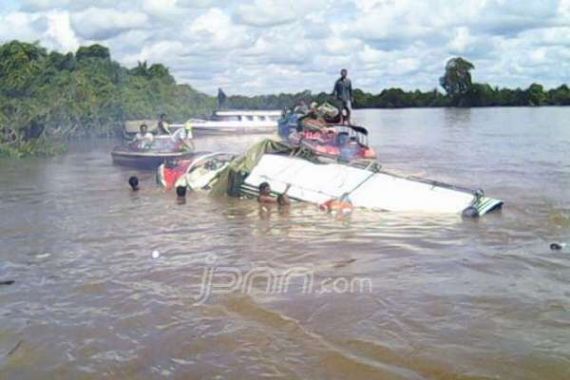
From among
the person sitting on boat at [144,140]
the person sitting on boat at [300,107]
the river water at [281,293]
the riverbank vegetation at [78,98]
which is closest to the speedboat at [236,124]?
the riverbank vegetation at [78,98]

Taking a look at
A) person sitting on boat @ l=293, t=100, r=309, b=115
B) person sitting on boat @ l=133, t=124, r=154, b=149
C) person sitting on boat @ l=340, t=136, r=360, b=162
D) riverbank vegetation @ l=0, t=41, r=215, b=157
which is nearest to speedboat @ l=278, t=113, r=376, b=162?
person sitting on boat @ l=340, t=136, r=360, b=162

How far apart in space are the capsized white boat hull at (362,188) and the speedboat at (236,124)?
34219mm

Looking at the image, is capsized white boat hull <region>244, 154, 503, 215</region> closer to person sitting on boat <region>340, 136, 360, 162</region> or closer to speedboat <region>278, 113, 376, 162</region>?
speedboat <region>278, 113, 376, 162</region>

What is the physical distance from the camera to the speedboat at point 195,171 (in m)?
19.7

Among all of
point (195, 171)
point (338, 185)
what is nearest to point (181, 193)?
point (195, 171)

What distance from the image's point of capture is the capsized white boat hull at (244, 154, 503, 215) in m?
14.9

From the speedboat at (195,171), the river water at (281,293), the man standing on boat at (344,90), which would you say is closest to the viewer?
the river water at (281,293)

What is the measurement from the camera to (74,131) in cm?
4662

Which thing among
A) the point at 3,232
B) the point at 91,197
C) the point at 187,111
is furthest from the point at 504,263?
the point at 187,111

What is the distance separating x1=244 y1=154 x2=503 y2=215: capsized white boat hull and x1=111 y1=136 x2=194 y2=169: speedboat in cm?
934

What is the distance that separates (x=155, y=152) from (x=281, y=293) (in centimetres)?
1825

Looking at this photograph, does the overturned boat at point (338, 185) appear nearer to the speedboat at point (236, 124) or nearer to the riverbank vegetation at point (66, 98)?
the riverbank vegetation at point (66, 98)

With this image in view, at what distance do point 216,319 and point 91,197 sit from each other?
42.6 feet

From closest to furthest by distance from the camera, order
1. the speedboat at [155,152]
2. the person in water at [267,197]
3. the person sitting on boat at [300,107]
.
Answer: the person in water at [267,197] < the speedboat at [155,152] < the person sitting on boat at [300,107]
